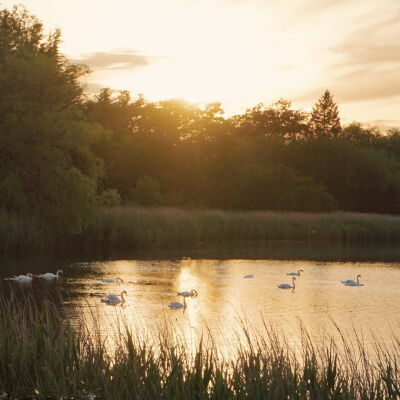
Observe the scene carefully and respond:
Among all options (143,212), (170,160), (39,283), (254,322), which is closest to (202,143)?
(170,160)

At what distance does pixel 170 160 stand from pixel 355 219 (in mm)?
18404

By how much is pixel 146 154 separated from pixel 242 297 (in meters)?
38.5

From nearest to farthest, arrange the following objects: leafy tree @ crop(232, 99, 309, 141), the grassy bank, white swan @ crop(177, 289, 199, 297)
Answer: white swan @ crop(177, 289, 199, 297) < the grassy bank < leafy tree @ crop(232, 99, 309, 141)

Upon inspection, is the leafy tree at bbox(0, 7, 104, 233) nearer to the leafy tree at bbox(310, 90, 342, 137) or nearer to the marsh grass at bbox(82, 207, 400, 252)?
the marsh grass at bbox(82, 207, 400, 252)

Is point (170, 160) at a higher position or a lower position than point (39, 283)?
higher

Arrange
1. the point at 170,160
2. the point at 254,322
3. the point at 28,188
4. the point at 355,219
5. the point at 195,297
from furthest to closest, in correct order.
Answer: the point at 170,160 < the point at 355,219 < the point at 28,188 < the point at 195,297 < the point at 254,322

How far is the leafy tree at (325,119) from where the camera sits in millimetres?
89375

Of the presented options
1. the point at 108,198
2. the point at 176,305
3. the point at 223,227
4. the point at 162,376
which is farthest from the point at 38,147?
the point at 162,376

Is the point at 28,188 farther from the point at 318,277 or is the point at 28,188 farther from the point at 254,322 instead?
the point at 254,322

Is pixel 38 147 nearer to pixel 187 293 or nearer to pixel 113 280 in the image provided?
pixel 113 280

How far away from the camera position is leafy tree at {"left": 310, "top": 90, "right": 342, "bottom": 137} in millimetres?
89375

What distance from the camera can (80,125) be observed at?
33.9 meters

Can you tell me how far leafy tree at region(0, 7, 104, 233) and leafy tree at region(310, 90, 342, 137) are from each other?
59049 mm

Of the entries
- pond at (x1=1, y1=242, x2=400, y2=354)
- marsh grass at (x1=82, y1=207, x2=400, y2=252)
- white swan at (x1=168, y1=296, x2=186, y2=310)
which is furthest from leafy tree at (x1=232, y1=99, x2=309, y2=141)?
white swan at (x1=168, y1=296, x2=186, y2=310)
